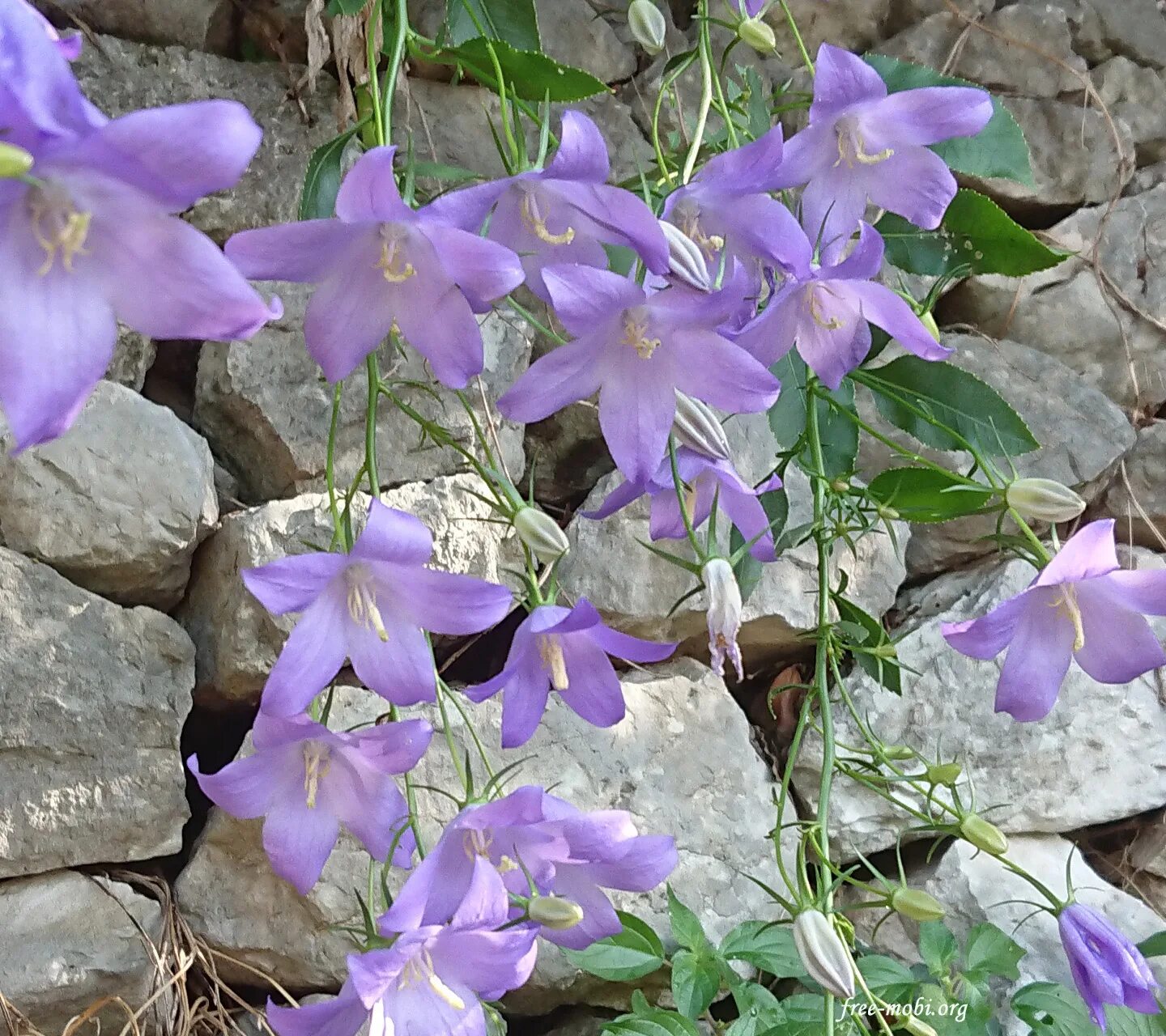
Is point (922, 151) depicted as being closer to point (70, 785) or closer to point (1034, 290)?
point (1034, 290)

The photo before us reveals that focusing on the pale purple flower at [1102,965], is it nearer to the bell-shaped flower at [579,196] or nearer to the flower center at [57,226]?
the bell-shaped flower at [579,196]

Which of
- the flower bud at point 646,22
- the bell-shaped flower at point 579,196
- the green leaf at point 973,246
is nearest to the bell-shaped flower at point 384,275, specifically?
the bell-shaped flower at point 579,196

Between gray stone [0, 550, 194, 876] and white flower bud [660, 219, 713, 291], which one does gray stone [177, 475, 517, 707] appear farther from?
white flower bud [660, 219, 713, 291]

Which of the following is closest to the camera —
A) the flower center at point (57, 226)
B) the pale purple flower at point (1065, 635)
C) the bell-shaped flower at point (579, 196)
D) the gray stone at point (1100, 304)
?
the flower center at point (57, 226)

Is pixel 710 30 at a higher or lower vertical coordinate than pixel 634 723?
higher

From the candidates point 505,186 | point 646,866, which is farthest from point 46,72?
point 646,866

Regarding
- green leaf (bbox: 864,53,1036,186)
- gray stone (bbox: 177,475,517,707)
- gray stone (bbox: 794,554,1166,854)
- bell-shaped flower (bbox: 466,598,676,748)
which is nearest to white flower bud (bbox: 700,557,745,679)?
bell-shaped flower (bbox: 466,598,676,748)
